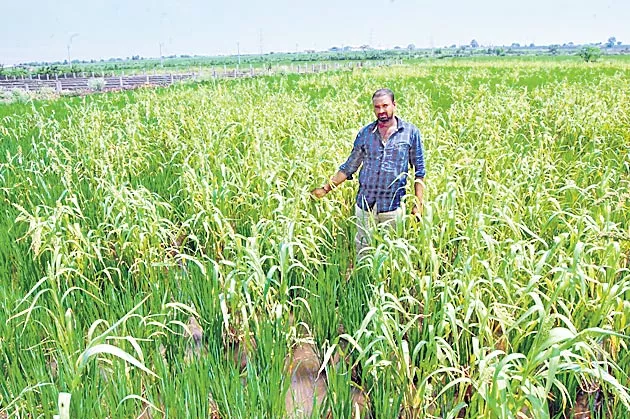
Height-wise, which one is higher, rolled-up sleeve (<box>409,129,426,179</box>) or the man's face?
the man's face

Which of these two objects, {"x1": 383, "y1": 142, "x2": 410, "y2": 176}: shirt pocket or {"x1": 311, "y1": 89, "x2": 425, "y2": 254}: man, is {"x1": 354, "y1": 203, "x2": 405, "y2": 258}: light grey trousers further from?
{"x1": 383, "y1": 142, "x2": 410, "y2": 176}: shirt pocket

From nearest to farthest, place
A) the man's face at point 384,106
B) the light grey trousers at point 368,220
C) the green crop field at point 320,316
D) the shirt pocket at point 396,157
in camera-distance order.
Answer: the green crop field at point 320,316, the man's face at point 384,106, the shirt pocket at point 396,157, the light grey trousers at point 368,220

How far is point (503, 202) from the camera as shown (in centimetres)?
389

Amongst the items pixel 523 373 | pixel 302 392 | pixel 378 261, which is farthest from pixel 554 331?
pixel 302 392

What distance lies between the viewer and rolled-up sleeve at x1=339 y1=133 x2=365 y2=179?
3836 mm

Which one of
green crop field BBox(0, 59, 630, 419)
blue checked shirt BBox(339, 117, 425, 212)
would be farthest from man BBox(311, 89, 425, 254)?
green crop field BBox(0, 59, 630, 419)

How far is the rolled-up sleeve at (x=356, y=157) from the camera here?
12.6ft

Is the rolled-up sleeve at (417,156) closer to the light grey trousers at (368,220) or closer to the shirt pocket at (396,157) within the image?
the shirt pocket at (396,157)

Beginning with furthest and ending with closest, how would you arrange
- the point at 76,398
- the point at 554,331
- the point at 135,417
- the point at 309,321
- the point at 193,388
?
the point at 309,321
the point at 135,417
the point at 193,388
the point at 76,398
the point at 554,331

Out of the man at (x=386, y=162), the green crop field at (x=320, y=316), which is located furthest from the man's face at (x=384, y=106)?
the green crop field at (x=320, y=316)

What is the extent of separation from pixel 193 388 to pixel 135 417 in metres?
0.42

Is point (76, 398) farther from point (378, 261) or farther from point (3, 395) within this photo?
point (378, 261)

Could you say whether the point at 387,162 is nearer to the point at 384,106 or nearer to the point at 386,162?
the point at 386,162

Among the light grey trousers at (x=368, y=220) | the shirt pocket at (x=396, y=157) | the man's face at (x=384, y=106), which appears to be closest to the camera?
the man's face at (x=384, y=106)
